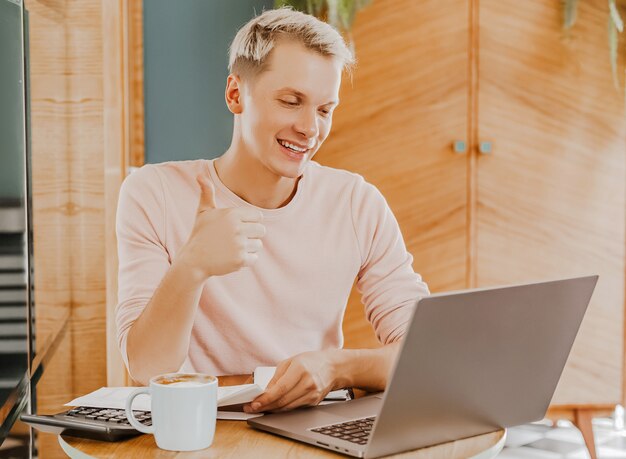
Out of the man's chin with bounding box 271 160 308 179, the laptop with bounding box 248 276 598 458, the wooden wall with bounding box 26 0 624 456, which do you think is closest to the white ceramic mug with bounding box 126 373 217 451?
the laptop with bounding box 248 276 598 458

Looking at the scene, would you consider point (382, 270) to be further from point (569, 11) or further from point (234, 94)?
point (569, 11)

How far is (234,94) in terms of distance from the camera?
162 cm

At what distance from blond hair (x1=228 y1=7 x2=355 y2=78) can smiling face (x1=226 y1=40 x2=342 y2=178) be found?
14 mm

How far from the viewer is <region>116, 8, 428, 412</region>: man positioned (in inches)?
57.6

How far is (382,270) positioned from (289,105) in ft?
1.29

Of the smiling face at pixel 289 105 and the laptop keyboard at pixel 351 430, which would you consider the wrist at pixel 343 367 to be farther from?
the smiling face at pixel 289 105

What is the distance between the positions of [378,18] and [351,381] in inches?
71.0

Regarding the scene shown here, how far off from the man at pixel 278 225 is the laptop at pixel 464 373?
0.43 meters

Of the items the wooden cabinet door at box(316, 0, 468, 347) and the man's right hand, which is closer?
the man's right hand

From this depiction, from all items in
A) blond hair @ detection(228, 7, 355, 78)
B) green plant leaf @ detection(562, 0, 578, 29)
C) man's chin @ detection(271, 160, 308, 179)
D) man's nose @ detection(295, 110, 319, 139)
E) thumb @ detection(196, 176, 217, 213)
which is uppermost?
green plant leaf @ detection(562, 0, 578, 29)

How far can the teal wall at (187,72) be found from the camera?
3049 mm

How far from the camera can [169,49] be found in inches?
120

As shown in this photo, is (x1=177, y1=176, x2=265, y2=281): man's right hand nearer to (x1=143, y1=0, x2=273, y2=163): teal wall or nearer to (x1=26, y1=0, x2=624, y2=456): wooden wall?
(x1=26, y1=0, x2=624, y2=456): wooden wall

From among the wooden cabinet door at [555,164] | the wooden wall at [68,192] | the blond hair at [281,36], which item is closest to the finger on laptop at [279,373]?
the blond hair at [281,36]
